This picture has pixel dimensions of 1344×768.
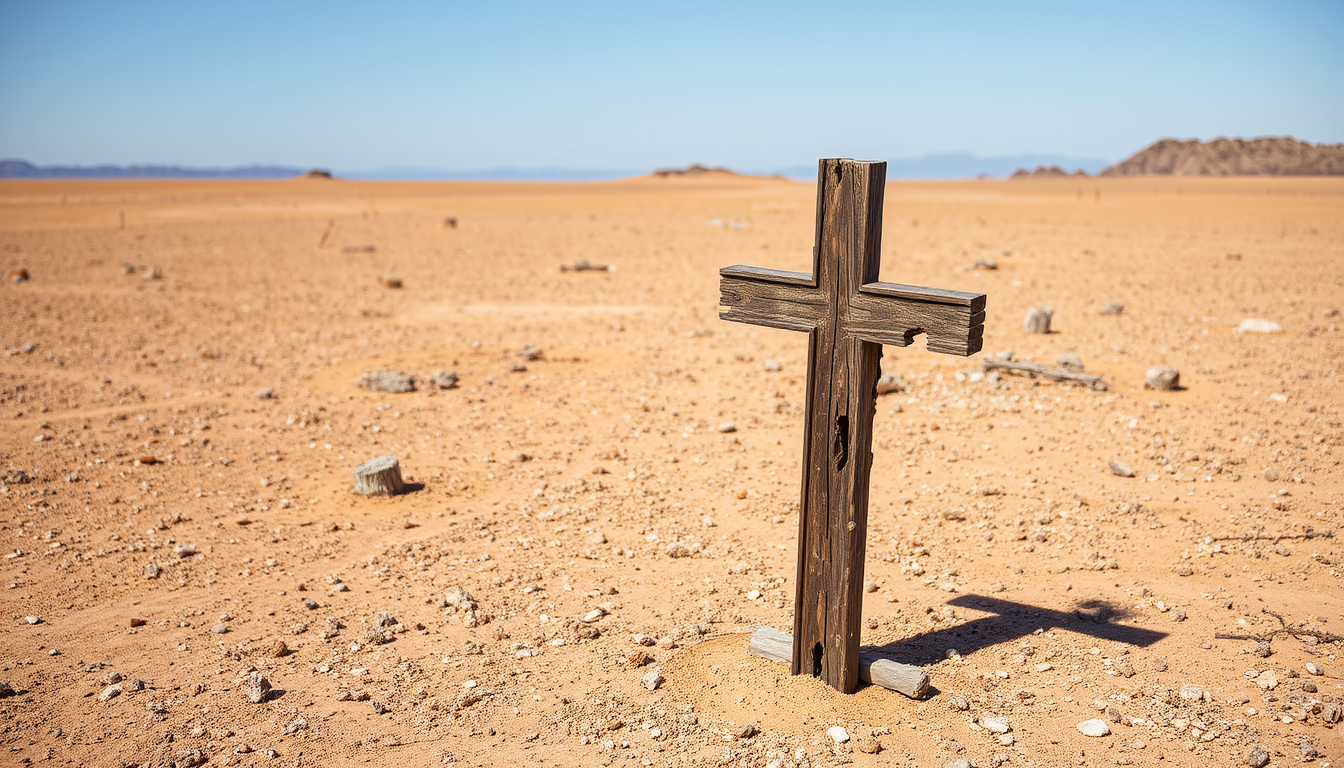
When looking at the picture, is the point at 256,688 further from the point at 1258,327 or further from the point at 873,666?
the point at 1258,327

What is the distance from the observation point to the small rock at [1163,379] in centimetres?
980

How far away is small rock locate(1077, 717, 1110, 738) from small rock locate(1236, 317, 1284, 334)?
10678 mm

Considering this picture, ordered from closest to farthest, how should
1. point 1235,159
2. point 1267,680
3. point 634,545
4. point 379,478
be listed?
point 1267,680 < point 634,545 < point 379,478 < point 1235,159

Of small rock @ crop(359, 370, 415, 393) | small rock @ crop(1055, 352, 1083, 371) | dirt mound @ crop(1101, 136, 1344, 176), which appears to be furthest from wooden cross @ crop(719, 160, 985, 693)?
dirt mound @ crop(1101, 136, 1344, 176)

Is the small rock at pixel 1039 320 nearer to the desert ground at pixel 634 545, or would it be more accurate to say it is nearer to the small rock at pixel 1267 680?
the desert ground at pixel 634 545

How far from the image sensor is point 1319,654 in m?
4.95

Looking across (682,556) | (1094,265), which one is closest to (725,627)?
(682,556)

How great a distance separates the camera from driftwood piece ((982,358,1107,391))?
9.99 meters

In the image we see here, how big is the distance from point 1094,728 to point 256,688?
170 inches

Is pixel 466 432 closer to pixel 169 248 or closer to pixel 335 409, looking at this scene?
pixel 335 409

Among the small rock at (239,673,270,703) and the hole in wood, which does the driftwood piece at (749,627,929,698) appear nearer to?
the hole in wood

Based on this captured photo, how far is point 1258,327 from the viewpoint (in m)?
12.8

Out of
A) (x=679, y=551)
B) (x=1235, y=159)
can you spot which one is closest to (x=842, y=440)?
(x=679, y=551)

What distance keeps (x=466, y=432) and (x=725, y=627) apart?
467 centimetres
